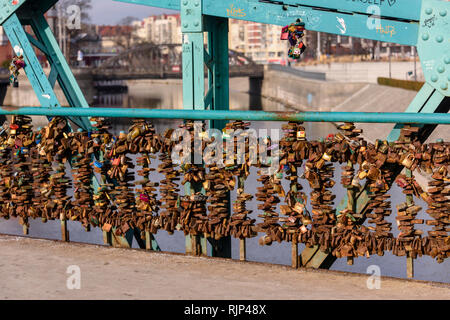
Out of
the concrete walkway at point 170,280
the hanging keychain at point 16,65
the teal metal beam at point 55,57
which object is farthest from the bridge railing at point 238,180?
the teal metal beam at point 55,57

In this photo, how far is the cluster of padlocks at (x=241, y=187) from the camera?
243 inches

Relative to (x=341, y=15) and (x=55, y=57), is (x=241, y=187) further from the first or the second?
(x=55, y=57)

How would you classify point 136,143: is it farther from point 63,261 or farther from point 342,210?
point 342,210

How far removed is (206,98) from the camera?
7.61m

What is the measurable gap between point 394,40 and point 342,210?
57.1 inches

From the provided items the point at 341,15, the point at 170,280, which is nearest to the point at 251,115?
the point at 341,15

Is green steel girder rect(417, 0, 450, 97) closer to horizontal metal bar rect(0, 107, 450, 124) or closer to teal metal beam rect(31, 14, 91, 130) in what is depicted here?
horizontal metal bar rect(0, 107, 450, 124)

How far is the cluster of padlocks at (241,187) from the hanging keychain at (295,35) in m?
0.73

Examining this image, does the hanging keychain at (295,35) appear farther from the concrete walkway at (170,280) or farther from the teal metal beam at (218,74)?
the concrete walkway at (170,280)

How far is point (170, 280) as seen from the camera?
611cm

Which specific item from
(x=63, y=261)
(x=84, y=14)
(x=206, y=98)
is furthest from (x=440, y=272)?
(x=84, y=14)

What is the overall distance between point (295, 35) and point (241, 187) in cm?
137

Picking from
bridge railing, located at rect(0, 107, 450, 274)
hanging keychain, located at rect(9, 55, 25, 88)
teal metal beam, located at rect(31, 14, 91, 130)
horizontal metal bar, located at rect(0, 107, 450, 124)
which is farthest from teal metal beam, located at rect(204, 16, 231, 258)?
hanging keychain, located at rect(9, 55, 25, 88)
